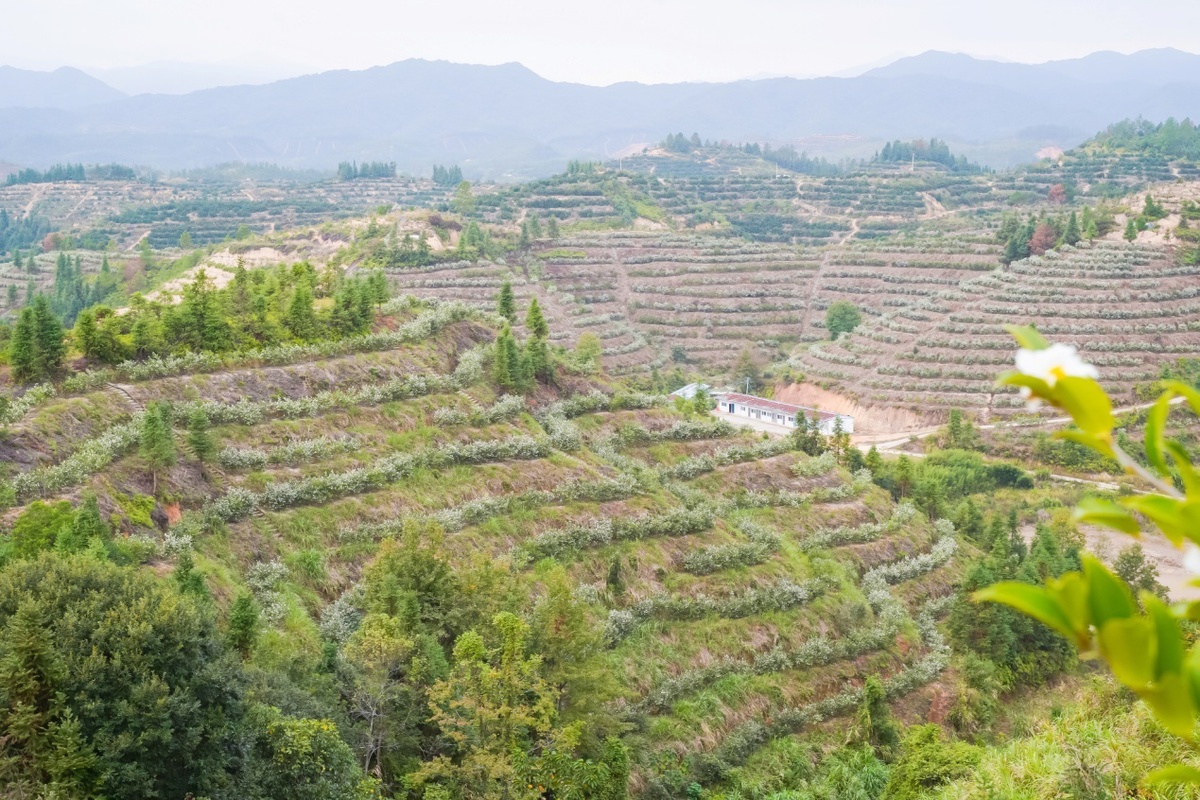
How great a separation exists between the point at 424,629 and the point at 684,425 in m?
18.2

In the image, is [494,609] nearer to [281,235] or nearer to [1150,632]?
[1150,632]

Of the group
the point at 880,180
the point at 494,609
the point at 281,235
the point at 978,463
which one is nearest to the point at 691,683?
the point at 494,609

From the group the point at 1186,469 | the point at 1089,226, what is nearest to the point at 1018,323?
the point at 1089,226

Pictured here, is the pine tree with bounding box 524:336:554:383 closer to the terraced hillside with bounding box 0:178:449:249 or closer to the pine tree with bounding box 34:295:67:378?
the pine tree with bounding box 34:295:67:378

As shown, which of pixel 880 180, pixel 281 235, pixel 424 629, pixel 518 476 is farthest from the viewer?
pixel 880 180

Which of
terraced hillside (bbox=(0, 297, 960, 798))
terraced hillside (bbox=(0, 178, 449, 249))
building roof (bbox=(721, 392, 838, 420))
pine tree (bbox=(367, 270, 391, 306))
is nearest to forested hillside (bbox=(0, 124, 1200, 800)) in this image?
terraced hillside (bbox=(0, 297, 960, 798))

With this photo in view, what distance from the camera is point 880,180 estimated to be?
402 feet

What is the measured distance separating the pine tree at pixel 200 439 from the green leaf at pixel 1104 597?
2396 centimetres

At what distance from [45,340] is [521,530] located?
13503mm

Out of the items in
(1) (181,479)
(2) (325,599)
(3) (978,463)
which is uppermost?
(1) (181,479)

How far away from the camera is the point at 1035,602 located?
2465mm

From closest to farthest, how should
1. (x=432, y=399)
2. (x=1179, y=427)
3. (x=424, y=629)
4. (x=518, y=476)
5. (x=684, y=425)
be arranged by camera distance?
(x=424, y=629), (x=518, y=476), (x=432, y=399), (x=684, y=425), (x=1179, y=427)

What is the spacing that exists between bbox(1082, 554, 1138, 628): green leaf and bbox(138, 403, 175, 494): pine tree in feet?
75.2

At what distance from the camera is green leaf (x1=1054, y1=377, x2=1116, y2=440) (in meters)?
2.62
